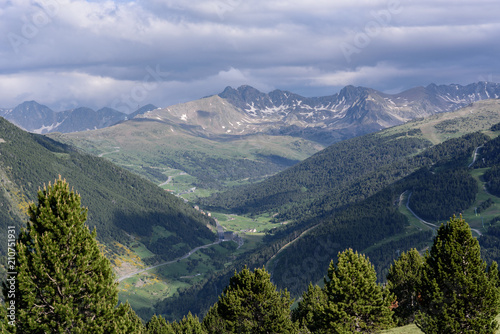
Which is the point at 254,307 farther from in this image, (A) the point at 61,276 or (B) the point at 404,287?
(B) the point at 404,287

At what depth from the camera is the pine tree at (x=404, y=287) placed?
277ft

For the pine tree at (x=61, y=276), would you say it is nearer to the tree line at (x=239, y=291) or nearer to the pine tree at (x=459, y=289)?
the tree line at (x=239, y=291)

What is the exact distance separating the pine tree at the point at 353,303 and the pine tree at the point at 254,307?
9469mm

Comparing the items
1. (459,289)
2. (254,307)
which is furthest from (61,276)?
(459,289)

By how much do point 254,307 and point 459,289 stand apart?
31301 mm

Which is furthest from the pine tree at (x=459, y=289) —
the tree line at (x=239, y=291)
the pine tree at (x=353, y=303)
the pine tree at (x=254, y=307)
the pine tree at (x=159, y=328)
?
the pine tree at (x=159, y=328)

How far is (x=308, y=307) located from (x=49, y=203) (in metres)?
74.5

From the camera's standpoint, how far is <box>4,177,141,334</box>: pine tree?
3403cm

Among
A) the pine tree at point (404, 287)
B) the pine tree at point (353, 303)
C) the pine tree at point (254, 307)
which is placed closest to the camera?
the pine tree at point (353, 303)

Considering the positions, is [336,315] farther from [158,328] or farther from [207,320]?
[158,328]

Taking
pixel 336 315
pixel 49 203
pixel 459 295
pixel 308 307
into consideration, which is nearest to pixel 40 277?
pixel 49 203

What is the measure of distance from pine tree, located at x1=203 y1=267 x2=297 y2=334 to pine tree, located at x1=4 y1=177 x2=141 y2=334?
30.3 meters

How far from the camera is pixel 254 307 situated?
215 ft

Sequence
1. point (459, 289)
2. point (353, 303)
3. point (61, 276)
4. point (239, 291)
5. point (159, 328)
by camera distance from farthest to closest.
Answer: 1. point (159, 328)
2. point (239, 291)
3. point (353, 303)
4. point (459, 289)
5. point (61, 276)
